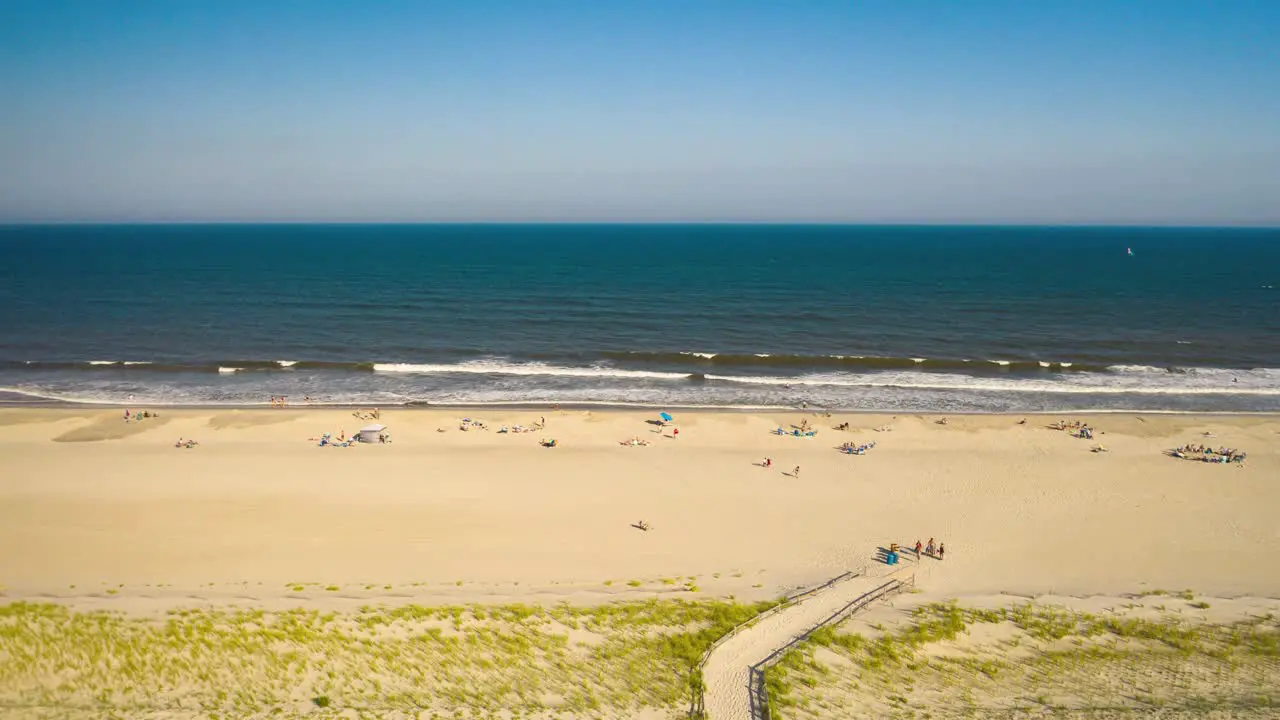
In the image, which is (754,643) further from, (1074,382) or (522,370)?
(1074,382)

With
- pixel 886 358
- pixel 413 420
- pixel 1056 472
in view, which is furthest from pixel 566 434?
pixel 886 358

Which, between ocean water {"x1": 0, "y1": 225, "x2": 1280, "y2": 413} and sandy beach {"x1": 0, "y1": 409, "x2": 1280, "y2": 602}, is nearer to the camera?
sandy beach {"x1": 0, "y1": 409, "x2": 1280, "y2": 602}

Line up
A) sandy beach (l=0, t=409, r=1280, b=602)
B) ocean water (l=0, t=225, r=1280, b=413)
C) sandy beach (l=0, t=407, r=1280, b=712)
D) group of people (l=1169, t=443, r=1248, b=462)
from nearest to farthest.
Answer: sandy beach (l=0, t=407, r=1280, b=712) → sandy beach (l=0, t=409, r=1280, b=602) → group of people (l=1169, t=443, r=1248, b=462) → ocean water (l=0, t=225, r=1280, b=413)

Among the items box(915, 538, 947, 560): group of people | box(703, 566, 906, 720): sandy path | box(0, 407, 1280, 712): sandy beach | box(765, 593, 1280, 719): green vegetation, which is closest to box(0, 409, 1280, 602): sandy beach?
box(0, 407, 1280, 712): sandy beach

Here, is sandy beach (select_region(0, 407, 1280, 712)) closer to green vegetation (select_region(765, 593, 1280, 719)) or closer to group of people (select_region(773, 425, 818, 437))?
group of people (select_region(773, 425, 818, 437))

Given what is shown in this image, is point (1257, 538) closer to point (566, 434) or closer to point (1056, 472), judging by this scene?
point (1056, 472)

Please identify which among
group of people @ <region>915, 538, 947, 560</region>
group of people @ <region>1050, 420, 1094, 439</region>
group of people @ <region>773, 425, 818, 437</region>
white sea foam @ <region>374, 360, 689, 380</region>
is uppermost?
white sea foam @ <region>374, 360, 689, 380</region>
